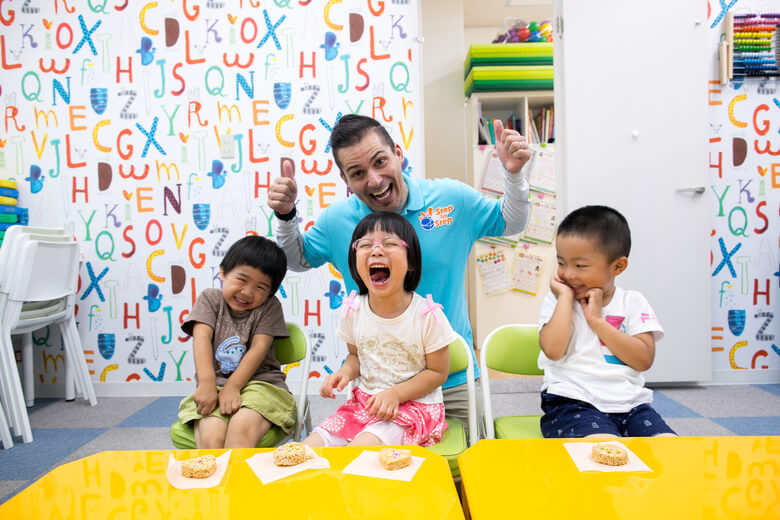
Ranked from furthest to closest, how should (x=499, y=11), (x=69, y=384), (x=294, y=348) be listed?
(x=499, y=11)
(x=69, y=384)
(x=294, y=348)

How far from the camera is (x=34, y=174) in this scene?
2.84 meters

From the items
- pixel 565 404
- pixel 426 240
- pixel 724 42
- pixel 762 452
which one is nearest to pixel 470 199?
pixel 426 240

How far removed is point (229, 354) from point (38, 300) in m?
1.59

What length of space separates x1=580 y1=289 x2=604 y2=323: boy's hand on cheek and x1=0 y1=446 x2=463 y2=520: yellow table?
771 millimetres

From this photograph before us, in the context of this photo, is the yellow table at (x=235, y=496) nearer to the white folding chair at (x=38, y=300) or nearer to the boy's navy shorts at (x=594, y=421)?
the boy's navy shorts at (x=594, y=421)

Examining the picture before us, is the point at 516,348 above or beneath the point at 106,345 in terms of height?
above

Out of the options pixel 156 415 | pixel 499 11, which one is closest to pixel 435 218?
pixel 156 415

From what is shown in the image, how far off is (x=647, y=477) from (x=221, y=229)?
263cm

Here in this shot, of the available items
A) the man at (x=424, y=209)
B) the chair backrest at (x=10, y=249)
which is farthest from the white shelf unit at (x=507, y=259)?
the chair backrest at (x=10, y=249)

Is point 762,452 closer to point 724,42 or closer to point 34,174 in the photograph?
point 724,42

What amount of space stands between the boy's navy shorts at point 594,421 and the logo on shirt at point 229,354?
3.09 ft

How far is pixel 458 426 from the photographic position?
1278 mm

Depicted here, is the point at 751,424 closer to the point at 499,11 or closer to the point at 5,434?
the point at 5,434

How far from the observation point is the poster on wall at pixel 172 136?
2.75 meters
